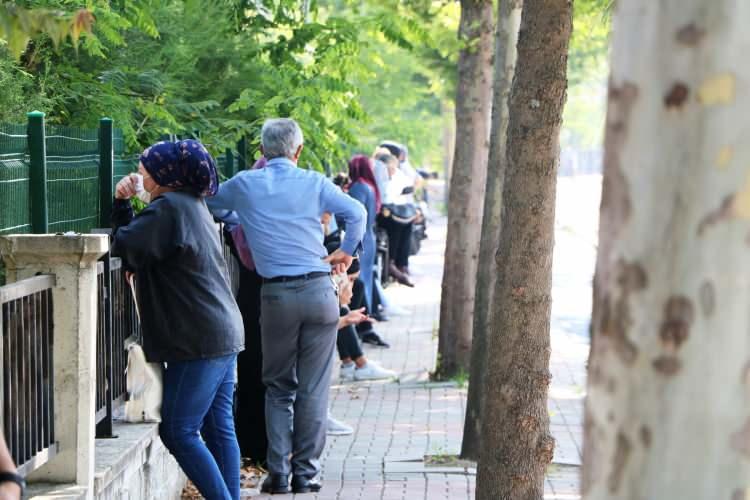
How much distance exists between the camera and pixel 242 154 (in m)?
12.9

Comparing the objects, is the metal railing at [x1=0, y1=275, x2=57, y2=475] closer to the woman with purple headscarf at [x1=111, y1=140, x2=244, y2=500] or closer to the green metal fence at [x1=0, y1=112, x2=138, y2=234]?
the woman with purple headscarf at [x1=111, y1=140, x2=244, y2=500]

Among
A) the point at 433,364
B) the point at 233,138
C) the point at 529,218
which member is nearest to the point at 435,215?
the point at 433,364

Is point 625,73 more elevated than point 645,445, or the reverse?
point 625,73

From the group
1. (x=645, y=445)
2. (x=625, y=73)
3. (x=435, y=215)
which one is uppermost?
(x=625, y=73)

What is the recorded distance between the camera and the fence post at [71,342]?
5.97 m

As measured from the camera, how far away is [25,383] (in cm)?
567

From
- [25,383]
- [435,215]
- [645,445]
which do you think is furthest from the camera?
[435,215]

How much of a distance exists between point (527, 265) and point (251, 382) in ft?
7.84

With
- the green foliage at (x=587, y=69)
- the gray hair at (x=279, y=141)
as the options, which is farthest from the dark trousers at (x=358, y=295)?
the gray hair at (x=279, y=141)

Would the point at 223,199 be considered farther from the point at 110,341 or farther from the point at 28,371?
the point at 28,371

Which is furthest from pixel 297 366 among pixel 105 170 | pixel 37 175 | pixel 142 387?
pixel 37 175

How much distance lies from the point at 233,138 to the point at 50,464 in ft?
21.6

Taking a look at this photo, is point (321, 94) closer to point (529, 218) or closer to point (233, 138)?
point (233, 138)

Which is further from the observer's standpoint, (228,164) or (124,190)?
(228,164)
